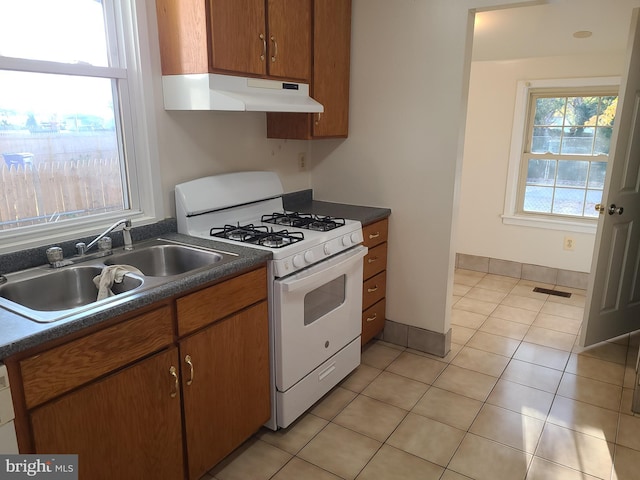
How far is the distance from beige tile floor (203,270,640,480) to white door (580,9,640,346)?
19cm

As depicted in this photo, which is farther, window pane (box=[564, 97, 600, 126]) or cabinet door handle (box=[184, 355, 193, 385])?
window pane (box=[564, 97, 600, 126])

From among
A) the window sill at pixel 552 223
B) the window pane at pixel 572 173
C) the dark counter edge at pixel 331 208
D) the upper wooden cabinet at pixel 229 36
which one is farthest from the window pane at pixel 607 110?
the upper wooden cabinet at pixel 229 36

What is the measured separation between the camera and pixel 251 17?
83.9 inches

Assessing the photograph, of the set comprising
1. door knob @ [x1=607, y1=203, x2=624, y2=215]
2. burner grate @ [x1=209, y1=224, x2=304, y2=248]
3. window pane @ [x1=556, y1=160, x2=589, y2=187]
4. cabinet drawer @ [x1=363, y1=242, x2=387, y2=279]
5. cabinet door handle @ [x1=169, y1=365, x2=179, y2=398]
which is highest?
window pane @ [x1=556, y1=160, x2=589, y2=187]

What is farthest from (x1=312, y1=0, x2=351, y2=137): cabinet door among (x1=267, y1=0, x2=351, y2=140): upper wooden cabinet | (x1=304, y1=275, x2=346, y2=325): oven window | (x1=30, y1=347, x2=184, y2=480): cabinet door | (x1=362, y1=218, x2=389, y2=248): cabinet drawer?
(x1=30, y1=347, x2=184, y2=480): cabinet door

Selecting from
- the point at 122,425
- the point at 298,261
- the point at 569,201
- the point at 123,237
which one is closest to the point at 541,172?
the point at 569,201

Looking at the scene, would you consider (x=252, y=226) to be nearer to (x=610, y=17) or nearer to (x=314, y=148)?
(x=314, y=148)

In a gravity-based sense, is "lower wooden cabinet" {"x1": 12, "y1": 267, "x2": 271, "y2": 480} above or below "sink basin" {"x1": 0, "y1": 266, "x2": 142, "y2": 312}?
below

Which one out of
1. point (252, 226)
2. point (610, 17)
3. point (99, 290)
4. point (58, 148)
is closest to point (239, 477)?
point (99, 290)

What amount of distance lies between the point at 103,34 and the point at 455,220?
2.03m

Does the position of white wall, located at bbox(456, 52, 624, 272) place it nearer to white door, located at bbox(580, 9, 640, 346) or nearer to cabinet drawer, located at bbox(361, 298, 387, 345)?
white door, located at bbox(580, 9, 640, 346)

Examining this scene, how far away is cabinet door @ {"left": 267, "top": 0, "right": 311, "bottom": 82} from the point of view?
2266 mm

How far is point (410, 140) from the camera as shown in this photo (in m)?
2.74

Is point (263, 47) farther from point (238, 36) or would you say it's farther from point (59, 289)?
point (59, 289)
